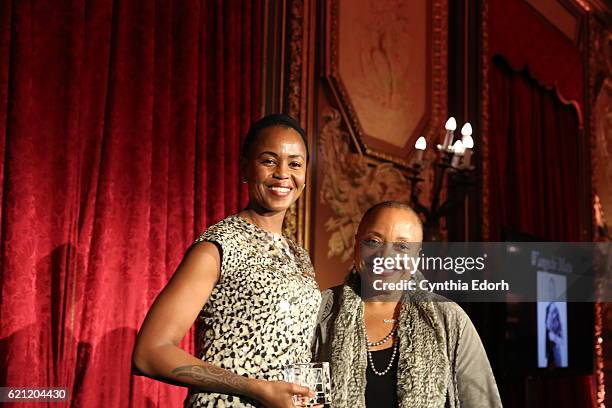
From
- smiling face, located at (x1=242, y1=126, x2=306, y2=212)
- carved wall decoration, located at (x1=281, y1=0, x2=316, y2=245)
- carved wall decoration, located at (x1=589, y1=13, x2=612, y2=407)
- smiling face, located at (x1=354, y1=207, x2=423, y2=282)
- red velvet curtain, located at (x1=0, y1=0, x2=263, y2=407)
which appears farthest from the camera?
carved wall decoration, located at (x1=589, y1=13, x2=612, y2=407)

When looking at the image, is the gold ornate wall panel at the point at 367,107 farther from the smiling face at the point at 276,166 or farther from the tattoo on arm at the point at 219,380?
the tattoo on arm at the point at 219,380

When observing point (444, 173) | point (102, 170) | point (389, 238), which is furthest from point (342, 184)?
point (389, 238)

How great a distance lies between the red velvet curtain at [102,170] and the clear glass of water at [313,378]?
1.25 meters

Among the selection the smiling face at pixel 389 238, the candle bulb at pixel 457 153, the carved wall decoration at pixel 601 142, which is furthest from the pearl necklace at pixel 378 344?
the carved wall decoration at pixel 601 142

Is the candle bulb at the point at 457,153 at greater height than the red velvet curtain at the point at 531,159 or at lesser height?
lesser

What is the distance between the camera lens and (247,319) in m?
1.75

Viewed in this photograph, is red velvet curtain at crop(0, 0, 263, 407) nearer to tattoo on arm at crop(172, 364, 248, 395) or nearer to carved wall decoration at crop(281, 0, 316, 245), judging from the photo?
carved wall decoration at crop(281, 0, 316, 245)

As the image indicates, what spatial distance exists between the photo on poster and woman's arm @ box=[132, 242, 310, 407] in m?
3.37

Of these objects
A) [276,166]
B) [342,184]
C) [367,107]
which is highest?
[367,107]

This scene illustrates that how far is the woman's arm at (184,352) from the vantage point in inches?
63.2

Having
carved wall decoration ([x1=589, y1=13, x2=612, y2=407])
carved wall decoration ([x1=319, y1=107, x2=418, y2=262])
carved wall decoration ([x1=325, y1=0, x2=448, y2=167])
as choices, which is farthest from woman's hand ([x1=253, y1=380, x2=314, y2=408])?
carved wall decoration ([x1=589, y1=13, x2=612, y2=407])

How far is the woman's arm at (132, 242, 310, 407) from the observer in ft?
5.26

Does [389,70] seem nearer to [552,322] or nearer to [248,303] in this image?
[552,322]

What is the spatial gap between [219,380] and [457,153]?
9.34ft
